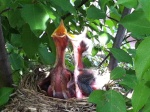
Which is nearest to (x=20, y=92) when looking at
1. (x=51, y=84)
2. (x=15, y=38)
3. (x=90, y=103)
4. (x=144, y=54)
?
(x=51, y=84)

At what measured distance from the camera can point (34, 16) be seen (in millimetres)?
798

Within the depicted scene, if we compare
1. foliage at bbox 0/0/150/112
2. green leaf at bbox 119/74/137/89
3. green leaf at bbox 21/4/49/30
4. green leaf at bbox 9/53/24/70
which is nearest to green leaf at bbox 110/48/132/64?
→ foliage at bbox 0/0/150/112

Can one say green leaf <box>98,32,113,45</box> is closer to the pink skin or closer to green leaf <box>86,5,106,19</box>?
green leaf <box>86,5,106,19</box>

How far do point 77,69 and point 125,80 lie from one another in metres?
0.13

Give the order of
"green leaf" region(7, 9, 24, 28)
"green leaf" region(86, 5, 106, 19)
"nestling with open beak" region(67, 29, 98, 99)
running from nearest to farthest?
"nestling with open beak" region(67, 29, 98, 99), "green leaf" region(7, 9, 24, 28), "green leaf" region(86, 5, 106, 19)

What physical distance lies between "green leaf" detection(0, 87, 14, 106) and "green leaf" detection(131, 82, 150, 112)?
371mm

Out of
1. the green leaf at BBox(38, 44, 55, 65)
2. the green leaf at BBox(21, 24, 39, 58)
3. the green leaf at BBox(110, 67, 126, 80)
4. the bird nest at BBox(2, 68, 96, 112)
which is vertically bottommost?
the bird nest at BBox(2, 68, 96, 112)

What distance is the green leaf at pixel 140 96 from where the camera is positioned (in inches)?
25.0

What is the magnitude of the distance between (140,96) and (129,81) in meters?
0.16

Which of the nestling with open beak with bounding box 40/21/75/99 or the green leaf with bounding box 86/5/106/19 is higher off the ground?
the green leaf with bounding box 86/5/106/19

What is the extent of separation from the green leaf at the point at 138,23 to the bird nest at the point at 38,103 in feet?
0.70

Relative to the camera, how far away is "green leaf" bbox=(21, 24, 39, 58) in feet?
3.26

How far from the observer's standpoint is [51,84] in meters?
0.89

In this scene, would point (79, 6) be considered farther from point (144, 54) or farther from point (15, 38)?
point (144, 54)
